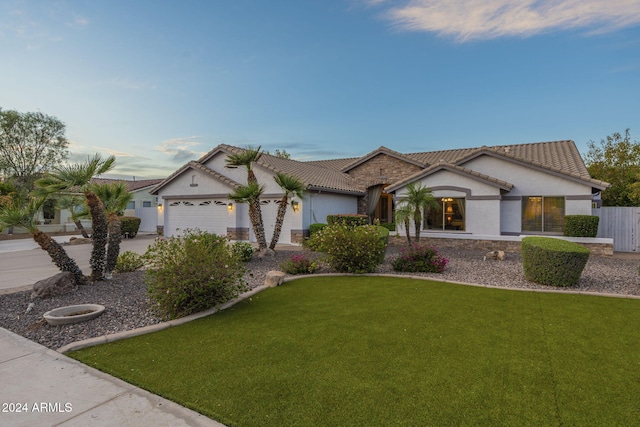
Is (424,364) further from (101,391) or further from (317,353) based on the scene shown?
(101,391)

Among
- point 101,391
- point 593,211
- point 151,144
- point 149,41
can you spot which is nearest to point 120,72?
point 149,41

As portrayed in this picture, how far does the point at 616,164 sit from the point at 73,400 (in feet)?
103

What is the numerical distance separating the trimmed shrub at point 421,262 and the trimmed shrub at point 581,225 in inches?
310

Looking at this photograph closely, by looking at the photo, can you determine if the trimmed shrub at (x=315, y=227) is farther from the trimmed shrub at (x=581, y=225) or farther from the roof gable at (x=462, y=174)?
the trimmed shrub at (x=581, y=225)

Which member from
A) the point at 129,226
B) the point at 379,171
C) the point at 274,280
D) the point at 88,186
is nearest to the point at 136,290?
the point at 88,186

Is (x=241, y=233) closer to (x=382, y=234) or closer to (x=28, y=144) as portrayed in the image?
(x=382, y=234)

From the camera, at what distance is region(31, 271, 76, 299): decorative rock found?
6996mm

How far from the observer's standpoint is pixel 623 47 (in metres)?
13.4

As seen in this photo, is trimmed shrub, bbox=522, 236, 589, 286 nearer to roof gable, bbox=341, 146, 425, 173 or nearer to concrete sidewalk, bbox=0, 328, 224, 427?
→ concrete sidewalk, bbox=0, 328, 224, 427

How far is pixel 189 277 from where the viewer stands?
232 inches

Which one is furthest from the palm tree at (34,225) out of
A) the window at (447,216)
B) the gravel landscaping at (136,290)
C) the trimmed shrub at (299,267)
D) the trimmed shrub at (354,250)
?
the window at (447,216)

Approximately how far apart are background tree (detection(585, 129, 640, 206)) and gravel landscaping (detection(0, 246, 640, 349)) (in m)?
13.2

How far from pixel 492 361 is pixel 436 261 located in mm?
6082

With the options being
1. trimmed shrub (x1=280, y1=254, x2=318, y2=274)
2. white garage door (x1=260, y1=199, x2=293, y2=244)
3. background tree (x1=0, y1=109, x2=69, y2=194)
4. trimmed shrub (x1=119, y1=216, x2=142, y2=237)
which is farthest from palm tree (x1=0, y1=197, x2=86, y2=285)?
background tree (x1=0, y1=109, x2=69, y2=194)
